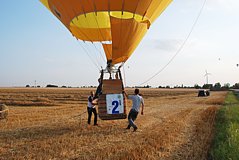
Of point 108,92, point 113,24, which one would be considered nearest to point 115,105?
point 108,92

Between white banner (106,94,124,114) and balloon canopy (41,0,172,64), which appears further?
white banner (106,94,124,114)

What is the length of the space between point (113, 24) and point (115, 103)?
2.67 meters

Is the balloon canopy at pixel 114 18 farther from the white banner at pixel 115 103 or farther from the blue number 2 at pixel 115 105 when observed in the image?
the blue number 2 at pixel 115 105

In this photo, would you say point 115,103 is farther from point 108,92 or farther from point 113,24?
point 113,24

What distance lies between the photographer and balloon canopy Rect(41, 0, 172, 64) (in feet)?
33.2

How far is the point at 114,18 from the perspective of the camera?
1038 cm

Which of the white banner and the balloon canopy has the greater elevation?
the balloon canopy

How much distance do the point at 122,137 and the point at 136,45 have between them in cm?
357

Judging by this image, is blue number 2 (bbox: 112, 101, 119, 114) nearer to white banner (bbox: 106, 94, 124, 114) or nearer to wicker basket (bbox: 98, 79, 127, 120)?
white banner (bbox: 106, 94, 124, 114)

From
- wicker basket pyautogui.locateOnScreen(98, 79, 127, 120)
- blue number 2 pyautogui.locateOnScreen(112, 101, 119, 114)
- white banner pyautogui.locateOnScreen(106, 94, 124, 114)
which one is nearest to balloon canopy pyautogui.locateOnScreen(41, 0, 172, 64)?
wicker basket pyautogui.locateOnScreen(98, 79, 127, 120)

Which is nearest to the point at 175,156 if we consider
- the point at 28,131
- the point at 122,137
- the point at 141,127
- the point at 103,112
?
the point at 122,137

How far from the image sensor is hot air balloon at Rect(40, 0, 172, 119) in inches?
401

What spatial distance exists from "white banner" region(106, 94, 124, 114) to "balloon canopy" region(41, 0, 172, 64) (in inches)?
56.5

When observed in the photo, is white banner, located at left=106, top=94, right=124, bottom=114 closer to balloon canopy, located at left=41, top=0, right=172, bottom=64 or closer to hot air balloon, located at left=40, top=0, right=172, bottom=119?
hot air balloon, located at left=40, top=0, right=172, bottom=119
